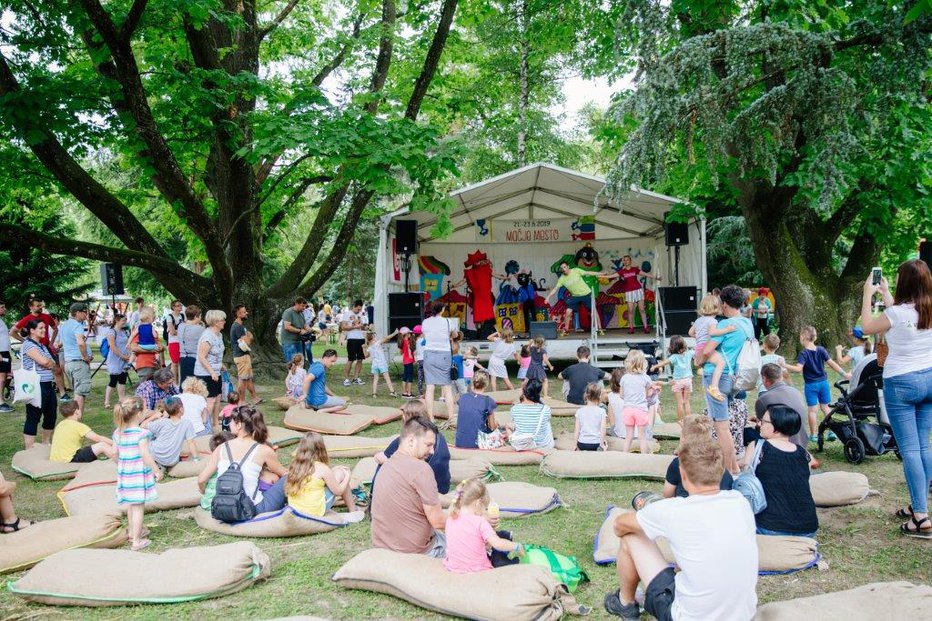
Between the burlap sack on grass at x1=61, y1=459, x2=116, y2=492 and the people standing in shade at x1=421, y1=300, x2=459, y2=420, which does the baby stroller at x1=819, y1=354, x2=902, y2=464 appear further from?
the burlap sack on grass at x1=61, y1=459, x2=116, y2=492

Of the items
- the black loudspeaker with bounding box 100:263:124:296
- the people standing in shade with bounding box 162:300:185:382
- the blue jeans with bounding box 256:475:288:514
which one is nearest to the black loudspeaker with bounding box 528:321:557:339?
the people standing in shade with bounding box 162:300:185:382

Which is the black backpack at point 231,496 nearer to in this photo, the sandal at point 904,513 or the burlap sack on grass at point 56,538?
the burlap sack on grass at point 56,538

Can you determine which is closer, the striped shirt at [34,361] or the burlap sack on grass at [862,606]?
the burlap sack on grass at [862,606]

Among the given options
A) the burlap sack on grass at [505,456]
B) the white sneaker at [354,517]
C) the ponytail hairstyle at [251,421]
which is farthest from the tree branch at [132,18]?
the white sneaker at [354,517]

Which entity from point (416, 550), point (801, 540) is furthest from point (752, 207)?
point (416, 550)

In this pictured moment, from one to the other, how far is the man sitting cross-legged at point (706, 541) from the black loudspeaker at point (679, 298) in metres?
11.2

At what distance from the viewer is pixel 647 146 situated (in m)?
8.70

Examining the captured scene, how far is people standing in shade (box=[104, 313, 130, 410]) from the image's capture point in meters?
10.1

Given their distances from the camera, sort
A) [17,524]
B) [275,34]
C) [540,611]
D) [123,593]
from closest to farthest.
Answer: [540,611] → [123,593] → [17,524] → [275,34]

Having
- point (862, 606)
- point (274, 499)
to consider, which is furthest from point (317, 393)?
point (862, 606)

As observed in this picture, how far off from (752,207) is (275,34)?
10.1 meters

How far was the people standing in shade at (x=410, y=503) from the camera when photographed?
4062 mm

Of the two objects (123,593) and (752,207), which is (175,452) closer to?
(123,593)

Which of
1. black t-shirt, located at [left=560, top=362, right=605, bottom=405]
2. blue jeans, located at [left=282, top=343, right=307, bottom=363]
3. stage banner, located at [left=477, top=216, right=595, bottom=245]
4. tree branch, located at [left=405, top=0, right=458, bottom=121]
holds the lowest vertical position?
black t-shirt, located at [left=560, top=362, right=605, bottom=405]
